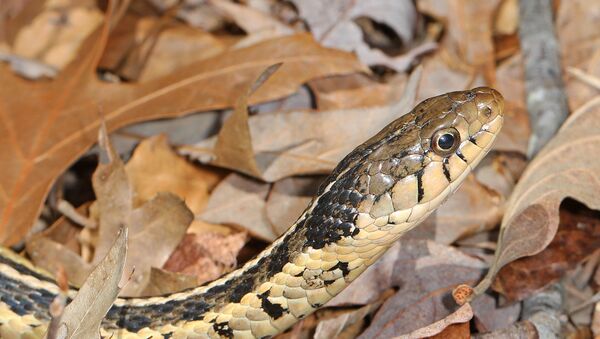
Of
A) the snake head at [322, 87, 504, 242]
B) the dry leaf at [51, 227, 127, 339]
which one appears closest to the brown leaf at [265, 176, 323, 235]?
the snake head at [322, 87, 504, 242]

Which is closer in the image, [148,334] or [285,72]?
[148,334]

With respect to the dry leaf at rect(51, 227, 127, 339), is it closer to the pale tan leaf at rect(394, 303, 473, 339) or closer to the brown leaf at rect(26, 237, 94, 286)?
→ the brown leaf at rect(26, 237, 94, 286)

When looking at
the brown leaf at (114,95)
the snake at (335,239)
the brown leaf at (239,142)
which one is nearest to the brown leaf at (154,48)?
the brown leaf at (114,95)

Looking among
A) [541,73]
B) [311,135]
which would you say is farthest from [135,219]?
[541,73]

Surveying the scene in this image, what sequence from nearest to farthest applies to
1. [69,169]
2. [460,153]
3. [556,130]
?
[460,153] → [556,130] → [69,169]

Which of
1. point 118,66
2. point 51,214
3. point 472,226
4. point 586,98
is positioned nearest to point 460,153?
point 472,226

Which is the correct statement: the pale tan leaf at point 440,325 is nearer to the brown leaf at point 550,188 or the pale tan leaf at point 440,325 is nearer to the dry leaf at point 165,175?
the brown leaf at point 550,188

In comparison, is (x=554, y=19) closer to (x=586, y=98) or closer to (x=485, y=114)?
(x=586, y=98)
